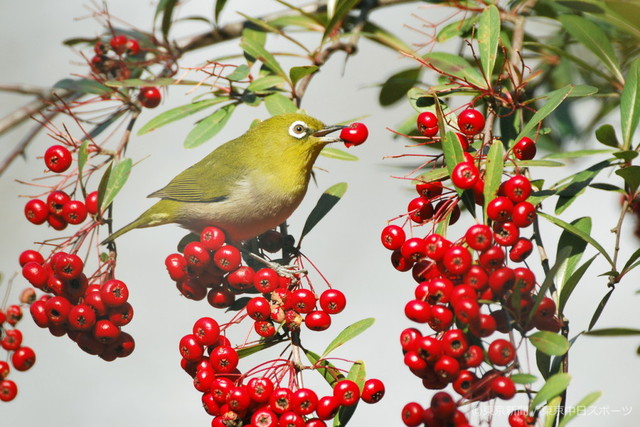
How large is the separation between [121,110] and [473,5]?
5.33ft

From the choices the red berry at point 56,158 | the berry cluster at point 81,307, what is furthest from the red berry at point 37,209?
the berry cluster at point 81,307

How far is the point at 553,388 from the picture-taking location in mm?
1578

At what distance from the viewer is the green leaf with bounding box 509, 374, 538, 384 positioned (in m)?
1.56

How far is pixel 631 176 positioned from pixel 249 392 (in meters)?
1.37

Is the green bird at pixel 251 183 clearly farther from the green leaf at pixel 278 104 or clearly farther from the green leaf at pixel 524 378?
the green leaf at pixel 524 378

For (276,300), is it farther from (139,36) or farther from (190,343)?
(139,36)

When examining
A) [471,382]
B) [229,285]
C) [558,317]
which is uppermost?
[229,285]

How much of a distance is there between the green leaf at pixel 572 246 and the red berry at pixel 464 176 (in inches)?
17.7

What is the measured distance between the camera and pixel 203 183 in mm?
3240

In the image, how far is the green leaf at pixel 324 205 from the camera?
8.27 ft

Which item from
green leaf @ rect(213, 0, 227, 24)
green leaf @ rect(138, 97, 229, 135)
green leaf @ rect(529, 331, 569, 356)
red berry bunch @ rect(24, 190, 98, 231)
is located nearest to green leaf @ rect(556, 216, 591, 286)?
green leaf @ rect(529, 331, 569, 356)

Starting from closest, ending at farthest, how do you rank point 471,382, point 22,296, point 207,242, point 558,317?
point 471,382, point 558,317, point 207,242, point 22,296

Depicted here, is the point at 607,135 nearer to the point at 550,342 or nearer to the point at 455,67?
the point at 455,67

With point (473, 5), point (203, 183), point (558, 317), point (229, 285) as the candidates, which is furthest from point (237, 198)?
point (558, 317)
